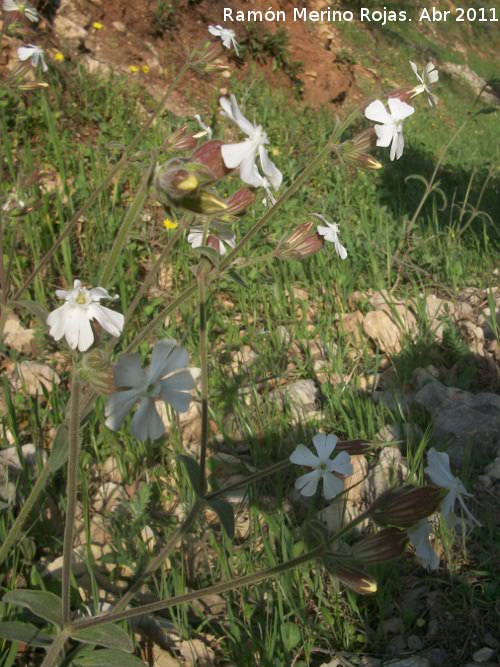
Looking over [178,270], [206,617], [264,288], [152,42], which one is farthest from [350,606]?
[152,42]

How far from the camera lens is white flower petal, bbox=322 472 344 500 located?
43.7 inches

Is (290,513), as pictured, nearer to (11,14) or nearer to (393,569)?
(393,569)

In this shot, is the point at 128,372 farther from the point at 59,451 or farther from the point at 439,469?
the point at 439,469

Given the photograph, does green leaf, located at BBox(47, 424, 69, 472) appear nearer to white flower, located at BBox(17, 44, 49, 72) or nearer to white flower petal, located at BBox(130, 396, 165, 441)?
white flower petal, located at BBox(130, 396, 165, 441)

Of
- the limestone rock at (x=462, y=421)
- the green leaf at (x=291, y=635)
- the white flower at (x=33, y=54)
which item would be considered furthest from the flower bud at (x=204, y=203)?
the white flower at (x=33, y=54)

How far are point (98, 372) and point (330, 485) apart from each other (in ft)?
1.50

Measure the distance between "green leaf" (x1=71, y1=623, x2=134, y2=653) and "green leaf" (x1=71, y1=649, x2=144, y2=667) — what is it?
5cm

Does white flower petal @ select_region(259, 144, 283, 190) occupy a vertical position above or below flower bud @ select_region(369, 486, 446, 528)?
above

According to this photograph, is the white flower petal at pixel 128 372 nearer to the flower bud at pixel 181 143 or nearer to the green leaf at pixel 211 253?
the green leaf at pixel 211 253

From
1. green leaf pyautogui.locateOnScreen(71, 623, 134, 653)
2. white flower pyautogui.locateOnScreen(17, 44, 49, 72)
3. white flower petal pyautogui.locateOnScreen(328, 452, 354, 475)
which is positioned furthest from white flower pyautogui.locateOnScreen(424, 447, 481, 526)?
white flower pyautogui.locateOnScreen(17, 44, 49, 72)

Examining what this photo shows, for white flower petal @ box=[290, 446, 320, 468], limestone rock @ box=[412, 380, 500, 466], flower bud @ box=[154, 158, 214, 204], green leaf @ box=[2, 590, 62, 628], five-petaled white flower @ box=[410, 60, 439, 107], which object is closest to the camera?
flower bud @ box=[154, 158, 214, 204]

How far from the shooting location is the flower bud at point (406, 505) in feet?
2.93

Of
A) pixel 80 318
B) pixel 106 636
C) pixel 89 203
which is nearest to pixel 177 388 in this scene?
pixel 80 318

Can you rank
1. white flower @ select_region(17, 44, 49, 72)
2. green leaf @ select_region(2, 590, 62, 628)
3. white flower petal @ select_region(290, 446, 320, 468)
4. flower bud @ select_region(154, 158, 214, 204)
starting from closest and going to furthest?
flower bud @ select_region(154, 158, 214, 204) < green leaf @ select_region(2, 590, 62, 628) < white flower petal @ select_region(290, 446, 320, 468) < white flower @ select_region(17, 44, 49, 72)
